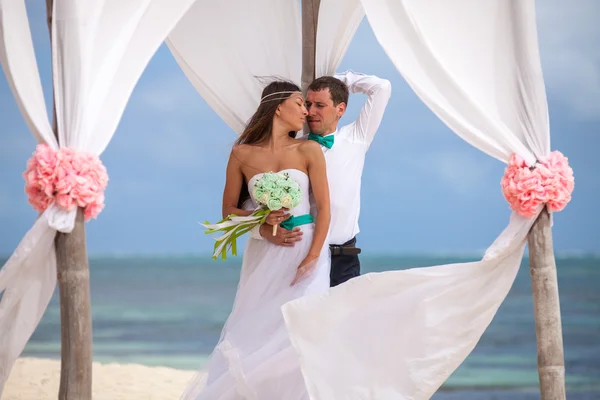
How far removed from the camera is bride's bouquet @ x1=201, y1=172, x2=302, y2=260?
4352mm

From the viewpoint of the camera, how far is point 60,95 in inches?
149

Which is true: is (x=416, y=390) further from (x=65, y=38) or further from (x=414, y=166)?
(x=414, y=166)

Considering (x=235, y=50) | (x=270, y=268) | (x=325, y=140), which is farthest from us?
(x=235, y=50)

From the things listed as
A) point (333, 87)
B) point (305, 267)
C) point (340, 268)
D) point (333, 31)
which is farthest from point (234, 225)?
Answer: point (333, 31)

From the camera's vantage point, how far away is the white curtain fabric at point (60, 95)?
12.3ft

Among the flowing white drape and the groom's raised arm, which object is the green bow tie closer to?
the groom's raised arm

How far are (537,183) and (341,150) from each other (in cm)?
122

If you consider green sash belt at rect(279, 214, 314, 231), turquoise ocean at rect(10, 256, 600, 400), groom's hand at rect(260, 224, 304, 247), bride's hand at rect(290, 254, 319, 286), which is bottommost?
turquoise ocean at rect(10, 256, 600, 400)

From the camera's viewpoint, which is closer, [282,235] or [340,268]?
[282,235]

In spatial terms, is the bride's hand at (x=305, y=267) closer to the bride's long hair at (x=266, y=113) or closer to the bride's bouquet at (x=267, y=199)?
the bride's bouquet at (x=267, y=199)

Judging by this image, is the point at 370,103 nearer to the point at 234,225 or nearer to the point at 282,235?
the point at 282,235

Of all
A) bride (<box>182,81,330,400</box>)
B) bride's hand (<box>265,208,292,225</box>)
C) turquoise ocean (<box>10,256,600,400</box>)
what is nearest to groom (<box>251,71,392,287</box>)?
bride (<box>182,81,330,400</box>)

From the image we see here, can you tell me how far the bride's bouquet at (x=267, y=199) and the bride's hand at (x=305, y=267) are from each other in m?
0.23

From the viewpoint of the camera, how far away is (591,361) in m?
13.7
